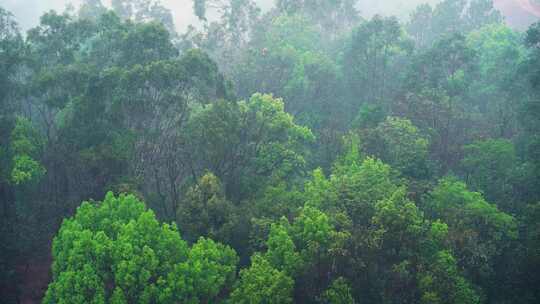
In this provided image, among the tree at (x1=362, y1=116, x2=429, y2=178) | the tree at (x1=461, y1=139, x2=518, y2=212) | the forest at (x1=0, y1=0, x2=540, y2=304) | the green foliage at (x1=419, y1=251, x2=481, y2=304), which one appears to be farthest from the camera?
the tree at (x1=461, y1=139, x2=518, y2=212)

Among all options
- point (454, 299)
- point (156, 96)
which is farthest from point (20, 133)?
point (454, 299)

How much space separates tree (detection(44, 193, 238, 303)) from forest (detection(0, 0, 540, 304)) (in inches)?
3.2

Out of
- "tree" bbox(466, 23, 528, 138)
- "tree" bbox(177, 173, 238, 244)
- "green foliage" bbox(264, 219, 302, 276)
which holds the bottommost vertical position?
"green foliage" bbox(264, 219, 302, 276)

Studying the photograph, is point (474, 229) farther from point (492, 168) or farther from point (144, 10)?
point (144, 10)

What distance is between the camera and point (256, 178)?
2853cm

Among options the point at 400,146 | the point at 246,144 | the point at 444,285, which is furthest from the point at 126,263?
the point at 400,146

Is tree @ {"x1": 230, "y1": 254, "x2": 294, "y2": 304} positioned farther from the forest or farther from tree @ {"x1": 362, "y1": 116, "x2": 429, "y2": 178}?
tree @ {"x1": 362, "y1": 116, "x2": 429, "y2": 178}

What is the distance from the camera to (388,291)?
19.6 meters

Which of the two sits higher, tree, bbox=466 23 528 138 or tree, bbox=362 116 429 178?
tree, bbox=466 23 528 138

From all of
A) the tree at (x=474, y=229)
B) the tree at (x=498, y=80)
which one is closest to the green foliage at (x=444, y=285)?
the tree at (x=474, y=229)

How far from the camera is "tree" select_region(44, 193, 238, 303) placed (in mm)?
17828

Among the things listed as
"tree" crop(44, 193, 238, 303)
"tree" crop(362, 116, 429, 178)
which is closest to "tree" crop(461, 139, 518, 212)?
"tree" crop(362, 116, 429, 178)

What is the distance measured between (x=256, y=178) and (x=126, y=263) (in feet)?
38.4

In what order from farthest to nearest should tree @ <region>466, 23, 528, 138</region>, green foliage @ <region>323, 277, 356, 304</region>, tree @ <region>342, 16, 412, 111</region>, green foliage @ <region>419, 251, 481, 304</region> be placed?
tree @ <region>342, 16, 412, 111</region> < tree @ <region>466, 23, 528, 138</region> < green foliage @ <region>323, 277, 356, 304</region> < green foliage @ <region>419, 251, 481, 304</region>
